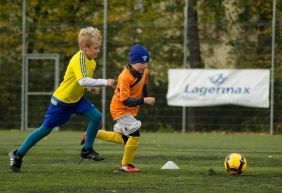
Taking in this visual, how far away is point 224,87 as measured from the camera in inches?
941

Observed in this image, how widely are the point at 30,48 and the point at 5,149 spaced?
437 inches

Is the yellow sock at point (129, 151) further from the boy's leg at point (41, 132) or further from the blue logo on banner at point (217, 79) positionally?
the blue logo on banner at point (217, 79)

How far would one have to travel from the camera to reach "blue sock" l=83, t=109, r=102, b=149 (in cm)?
1090

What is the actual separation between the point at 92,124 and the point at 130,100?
0.62 m

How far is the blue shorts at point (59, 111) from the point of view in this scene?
10742mm

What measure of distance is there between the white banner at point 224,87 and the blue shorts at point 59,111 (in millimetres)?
13317

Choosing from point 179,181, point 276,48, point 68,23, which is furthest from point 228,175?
point 68,23

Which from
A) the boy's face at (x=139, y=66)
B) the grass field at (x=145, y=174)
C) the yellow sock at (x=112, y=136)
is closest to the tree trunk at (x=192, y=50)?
the grass field at (x=145, y=174)

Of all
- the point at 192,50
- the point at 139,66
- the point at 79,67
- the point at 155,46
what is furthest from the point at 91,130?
the point at 155,46

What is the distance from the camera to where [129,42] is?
25203 millimetres

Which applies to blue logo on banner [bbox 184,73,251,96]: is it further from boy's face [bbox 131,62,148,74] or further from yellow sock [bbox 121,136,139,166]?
yellow sock [bbox 121,136,139,166]

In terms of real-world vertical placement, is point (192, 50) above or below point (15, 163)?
above

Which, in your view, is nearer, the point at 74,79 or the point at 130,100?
the point at 130,100

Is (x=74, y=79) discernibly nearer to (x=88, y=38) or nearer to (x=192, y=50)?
(x=88, y=38)
